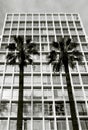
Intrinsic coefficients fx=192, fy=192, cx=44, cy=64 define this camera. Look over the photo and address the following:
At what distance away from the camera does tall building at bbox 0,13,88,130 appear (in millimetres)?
33875

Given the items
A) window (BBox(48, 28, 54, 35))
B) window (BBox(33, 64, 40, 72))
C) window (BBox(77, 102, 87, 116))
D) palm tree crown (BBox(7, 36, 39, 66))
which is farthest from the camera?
window (BBox(48, 28, 54, 35))

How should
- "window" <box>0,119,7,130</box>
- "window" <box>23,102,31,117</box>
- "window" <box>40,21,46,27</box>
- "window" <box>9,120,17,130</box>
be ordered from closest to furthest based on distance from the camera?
"window" <box>0,119,7,130</box>
"window" <box>9,120,17,130</box>
"window" <box>23,102,31,117</box>
"window" <box>40,21,46,27</box>

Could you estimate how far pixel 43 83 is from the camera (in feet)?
133

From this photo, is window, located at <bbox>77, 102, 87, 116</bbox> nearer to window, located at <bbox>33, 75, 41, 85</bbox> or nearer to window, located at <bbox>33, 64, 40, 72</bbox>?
window, located at <bbox>33, 75, 41, 85</bbox>

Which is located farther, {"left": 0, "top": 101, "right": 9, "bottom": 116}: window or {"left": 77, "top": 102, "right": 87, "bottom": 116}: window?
{"left": 77, "top": 102, "right": 87, "bottom": 116}: window

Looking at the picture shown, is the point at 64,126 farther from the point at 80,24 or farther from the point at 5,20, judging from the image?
the point at 5,20

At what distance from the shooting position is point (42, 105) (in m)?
36.0

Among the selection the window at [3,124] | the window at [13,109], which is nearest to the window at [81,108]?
the window at [13,109]

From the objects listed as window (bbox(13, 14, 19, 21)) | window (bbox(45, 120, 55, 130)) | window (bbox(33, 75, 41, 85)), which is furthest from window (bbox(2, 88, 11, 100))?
window (bbox(13, 14, 19, 21))

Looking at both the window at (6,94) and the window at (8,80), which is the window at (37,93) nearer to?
the window at (6,94)

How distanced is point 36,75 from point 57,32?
16.8 m

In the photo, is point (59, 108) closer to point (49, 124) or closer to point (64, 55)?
point (49, 124)

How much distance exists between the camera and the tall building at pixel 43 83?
1334 inches

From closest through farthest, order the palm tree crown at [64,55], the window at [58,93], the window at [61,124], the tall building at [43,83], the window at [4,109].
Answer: the palm tree crown at [64,55]
the window at [61,124]
the tall building at [43,83]
the window at [4,109]
the window at [58,93]
